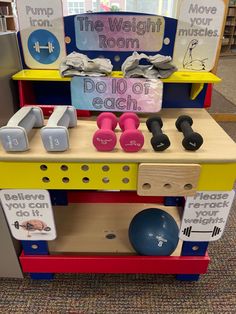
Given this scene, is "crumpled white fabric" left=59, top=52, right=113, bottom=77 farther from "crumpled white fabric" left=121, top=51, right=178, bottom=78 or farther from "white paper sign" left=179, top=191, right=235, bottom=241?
"white paper sign" left=179, top=191, right=235, bottom=241

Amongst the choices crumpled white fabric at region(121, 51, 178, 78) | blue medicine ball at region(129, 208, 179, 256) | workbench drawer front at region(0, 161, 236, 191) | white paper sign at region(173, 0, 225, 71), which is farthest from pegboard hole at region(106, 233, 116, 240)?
white paper sign at region(173, 0, 225, 71)

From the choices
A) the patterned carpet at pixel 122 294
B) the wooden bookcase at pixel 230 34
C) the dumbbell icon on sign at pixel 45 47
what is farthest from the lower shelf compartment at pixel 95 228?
the wooden bookcase at pixel 230 34

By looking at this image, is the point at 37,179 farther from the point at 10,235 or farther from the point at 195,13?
the point at 195,13

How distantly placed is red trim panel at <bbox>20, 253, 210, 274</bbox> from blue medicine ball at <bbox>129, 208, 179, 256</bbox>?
1.2 inches

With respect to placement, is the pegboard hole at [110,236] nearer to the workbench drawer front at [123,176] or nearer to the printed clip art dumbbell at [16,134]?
the workbench drawer front at [123,176]

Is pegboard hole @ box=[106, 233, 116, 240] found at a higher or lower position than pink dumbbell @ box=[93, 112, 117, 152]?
lower

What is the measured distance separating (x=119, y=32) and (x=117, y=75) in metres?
0.17

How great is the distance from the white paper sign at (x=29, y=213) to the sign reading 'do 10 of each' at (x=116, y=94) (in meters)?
0.35

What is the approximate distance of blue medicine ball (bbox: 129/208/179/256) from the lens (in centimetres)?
96

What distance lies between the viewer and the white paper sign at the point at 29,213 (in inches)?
32.3

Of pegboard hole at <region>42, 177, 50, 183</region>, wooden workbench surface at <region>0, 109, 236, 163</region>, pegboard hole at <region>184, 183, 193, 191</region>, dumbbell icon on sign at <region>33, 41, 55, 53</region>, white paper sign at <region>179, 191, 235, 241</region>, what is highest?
dumbbell icon on sign at <region>33, 41, 55, 53</region>

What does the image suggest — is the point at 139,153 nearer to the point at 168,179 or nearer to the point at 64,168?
the point at 168,179

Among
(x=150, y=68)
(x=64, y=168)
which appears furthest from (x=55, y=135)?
(x=150, y=68)

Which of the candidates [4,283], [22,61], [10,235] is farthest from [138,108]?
[4,283]
